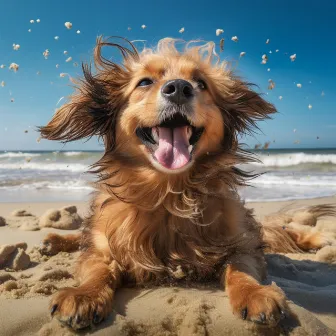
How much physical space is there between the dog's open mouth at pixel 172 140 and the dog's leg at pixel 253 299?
86 cm

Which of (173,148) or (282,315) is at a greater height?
(173,148)

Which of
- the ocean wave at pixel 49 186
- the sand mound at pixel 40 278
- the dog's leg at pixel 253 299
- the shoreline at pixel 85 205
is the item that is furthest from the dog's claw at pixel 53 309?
the ocean wave at pixel 49 186

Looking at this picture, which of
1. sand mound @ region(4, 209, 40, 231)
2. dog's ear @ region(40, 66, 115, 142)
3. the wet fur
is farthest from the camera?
sand mound @ region(4, 209, 40, 231)

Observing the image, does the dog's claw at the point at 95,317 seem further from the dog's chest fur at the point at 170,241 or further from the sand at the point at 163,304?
the dog's chest fur at the point at 170,241

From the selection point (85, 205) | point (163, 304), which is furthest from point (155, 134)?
point (85, 205)

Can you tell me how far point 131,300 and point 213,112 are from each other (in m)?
1.54

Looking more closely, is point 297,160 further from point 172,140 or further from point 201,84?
point 172,140

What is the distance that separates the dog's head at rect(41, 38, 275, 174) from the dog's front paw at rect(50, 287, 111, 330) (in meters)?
1.07

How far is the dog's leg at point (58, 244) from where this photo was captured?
162 inches

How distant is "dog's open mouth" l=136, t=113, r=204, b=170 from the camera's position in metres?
2.96

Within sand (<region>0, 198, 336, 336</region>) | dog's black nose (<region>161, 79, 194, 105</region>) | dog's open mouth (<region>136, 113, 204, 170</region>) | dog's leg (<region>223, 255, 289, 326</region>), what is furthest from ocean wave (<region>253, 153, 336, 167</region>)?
dog's leg (<region>223, 255, 289, 326</region>)

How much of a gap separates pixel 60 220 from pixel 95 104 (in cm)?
253

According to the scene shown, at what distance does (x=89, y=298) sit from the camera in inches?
87.8

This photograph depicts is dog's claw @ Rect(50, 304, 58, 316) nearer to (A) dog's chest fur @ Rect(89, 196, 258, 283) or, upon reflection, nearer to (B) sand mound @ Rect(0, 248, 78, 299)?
(B) sand mound @ Rect(0, 248, 78, 299)
